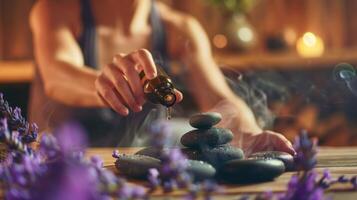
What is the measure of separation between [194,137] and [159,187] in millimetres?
157

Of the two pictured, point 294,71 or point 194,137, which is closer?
point 194,137

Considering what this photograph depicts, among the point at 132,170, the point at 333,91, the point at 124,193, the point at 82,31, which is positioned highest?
the point at 82,31

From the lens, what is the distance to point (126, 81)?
2.65 ft

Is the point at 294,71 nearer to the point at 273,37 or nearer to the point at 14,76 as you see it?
the point at 273,37

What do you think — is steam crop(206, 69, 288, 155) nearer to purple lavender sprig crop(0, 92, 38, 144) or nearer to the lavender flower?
purple lavender sprig crop(0, 92, 38, 144)

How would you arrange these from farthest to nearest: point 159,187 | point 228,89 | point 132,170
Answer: point 228,89, point 132,170, point 159,187

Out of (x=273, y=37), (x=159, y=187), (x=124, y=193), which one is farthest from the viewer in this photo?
(x=273, y=37)

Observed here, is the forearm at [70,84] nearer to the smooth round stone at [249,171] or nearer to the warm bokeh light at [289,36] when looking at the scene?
the smooth round stone at [249,171]

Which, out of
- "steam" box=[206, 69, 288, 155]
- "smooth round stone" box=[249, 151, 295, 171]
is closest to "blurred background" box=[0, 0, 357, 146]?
"steam" box=[206, 69, 288, 155]

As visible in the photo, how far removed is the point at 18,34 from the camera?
135 inches

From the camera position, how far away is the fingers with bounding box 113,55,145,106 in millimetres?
772

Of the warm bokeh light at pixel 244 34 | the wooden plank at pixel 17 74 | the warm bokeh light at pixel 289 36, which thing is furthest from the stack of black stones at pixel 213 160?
the warm bokeh light at pixel 289 36

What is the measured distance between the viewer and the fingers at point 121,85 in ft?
2.59

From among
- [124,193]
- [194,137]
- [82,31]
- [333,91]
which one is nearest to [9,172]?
[124,193]
